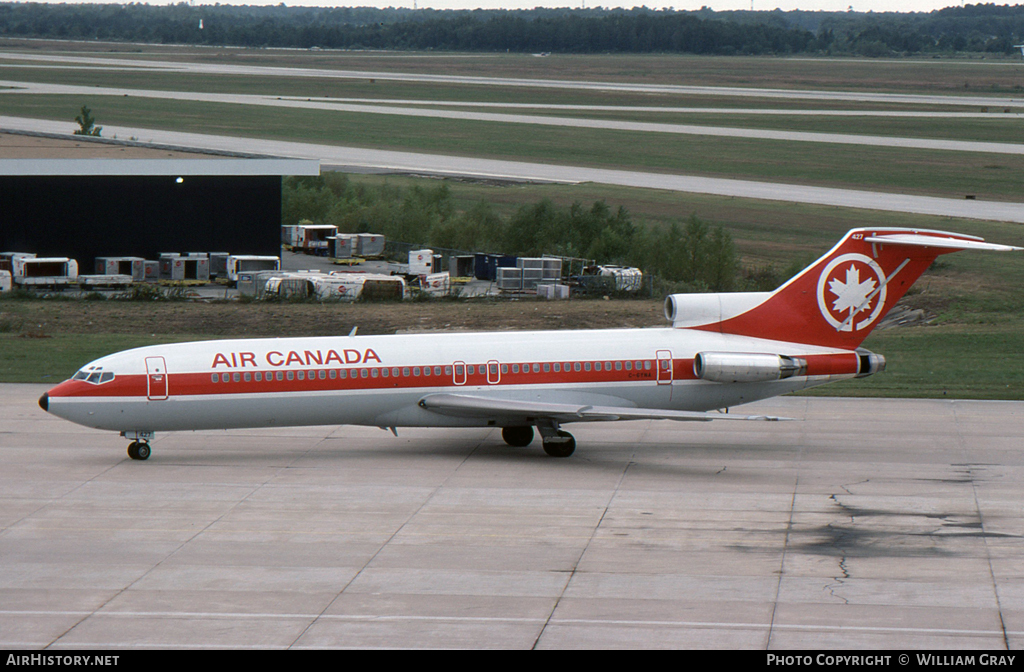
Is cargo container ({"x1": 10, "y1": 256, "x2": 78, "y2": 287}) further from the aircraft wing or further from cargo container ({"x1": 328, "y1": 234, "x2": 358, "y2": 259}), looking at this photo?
the aircraft wing

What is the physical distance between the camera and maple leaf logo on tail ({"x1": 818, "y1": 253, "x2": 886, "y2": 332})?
3231 cm

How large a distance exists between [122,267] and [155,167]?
5.53 meters

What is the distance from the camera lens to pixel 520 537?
24.4 m

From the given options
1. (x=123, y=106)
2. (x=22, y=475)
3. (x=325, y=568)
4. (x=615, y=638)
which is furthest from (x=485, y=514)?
(x=123, y=106)

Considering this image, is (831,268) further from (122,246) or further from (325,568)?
(122,246)

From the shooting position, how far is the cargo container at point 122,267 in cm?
6322

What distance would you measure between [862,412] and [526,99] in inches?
5174

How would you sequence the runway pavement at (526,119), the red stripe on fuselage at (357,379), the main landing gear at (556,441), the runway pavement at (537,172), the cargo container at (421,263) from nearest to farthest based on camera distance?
1. the red stripe on fuselage at (357,379)
2. the main landing gear at (556,441)
3. the cargo container at (421,263)
4. the runway pavement at (537,172)
5. the runway pavement at (526,119)

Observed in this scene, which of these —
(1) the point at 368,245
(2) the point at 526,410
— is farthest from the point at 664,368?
(1) the point at 368,245

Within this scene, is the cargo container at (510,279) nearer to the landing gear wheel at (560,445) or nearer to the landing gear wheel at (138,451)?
the landing gear wheel at (560,445)

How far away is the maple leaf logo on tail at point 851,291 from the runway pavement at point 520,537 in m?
3.42

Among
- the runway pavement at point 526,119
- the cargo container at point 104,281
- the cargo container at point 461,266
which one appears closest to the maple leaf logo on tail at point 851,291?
the cargo container at point 461,266

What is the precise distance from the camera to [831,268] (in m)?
32.5
